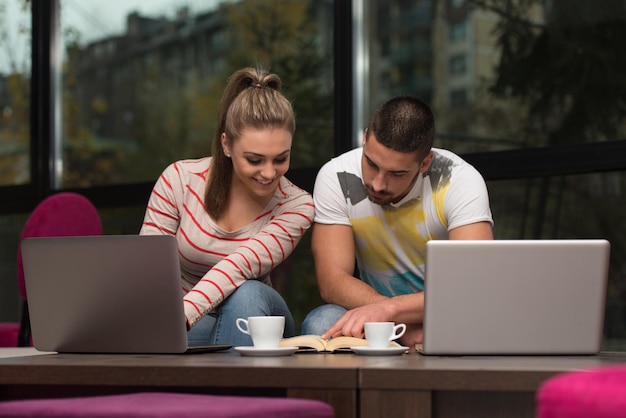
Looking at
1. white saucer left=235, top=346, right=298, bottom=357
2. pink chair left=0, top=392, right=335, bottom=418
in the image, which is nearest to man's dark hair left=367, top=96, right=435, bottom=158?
white saucer left=235, top=346, right=298, bottom=357

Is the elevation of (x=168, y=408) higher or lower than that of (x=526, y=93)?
lower

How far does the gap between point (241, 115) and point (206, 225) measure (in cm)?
29

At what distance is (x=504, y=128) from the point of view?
3.53 m

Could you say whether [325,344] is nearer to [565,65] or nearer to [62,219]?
[62,219]

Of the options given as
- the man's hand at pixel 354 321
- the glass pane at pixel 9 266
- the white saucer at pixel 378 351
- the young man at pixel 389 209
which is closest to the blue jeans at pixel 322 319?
the young man at pixel 389 209

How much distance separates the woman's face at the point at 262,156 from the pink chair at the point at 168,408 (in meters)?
1.05

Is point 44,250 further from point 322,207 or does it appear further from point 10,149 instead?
point 10,149

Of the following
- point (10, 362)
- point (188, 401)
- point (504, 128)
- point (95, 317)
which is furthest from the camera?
point (504, 128)

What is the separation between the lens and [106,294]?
1736 millimetres

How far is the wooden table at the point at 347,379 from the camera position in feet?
4.37

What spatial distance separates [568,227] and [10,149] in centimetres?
257

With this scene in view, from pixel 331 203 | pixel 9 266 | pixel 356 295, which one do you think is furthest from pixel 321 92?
pixel 9 266

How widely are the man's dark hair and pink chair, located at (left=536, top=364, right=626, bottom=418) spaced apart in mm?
1362

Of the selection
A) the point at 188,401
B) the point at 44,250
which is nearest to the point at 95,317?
the point at 44,250
